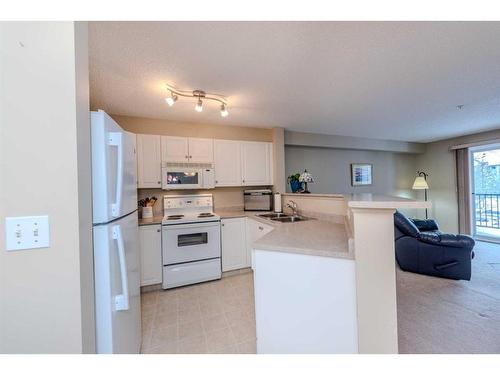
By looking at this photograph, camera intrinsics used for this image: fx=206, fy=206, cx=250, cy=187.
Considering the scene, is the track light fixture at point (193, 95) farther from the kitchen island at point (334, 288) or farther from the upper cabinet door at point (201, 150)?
the kitchen island at point (334, 288)

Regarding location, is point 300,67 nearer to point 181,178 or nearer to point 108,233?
point 108,233

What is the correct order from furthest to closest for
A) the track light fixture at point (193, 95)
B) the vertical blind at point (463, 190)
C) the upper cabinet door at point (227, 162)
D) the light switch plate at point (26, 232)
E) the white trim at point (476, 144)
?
the vertical blind at point (463, 190) < the white trim at point (476, 144) < the upper cabinet door at point (227, 162) < the track light fixture at point (193, 95) < the light switch plate at point (26, 232)

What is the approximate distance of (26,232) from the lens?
28.1 inches

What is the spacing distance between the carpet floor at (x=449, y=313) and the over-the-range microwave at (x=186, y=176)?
2773 mm

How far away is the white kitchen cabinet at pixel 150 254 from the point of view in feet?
8.36

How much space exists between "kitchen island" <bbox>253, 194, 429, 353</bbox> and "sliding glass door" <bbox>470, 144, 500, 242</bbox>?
532cm

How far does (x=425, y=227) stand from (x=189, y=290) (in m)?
4.14

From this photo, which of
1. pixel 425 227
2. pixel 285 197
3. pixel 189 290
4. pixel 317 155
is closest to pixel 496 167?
pixel 425 227

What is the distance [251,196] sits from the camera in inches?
137

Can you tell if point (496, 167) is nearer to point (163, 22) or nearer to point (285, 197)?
point (285, 197)

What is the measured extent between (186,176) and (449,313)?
338cm

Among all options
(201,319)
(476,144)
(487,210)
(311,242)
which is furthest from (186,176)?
(487,210)

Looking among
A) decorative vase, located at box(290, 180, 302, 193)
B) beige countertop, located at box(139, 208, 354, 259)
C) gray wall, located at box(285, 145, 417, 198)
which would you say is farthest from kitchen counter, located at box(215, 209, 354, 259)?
gray wall, located at box(285, 145, 417, 198)

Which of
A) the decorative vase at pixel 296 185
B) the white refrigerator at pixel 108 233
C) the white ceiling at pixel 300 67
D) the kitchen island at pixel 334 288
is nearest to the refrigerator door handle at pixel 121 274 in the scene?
the white refrigerator at pixel 108 233
